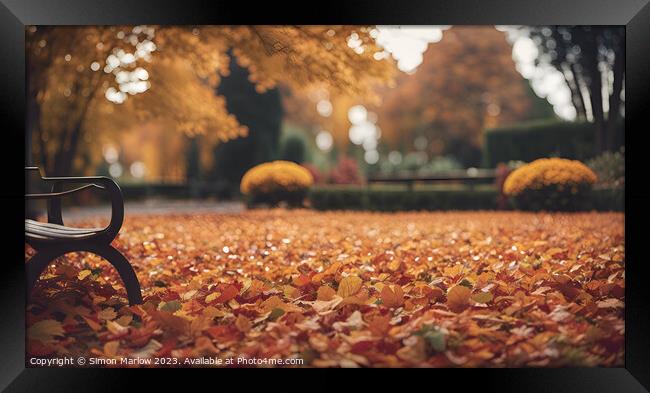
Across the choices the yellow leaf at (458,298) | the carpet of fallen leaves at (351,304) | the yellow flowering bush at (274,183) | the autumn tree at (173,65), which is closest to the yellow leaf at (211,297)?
the carpet of fallen leaves at (351,304)

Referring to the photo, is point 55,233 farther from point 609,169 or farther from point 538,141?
point 538,141

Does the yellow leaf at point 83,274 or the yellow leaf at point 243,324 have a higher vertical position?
the yellow leaf at point 83,274

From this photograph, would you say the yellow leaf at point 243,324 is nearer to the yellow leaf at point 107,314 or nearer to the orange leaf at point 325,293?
the orange leaf at point 325,293

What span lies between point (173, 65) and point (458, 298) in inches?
226

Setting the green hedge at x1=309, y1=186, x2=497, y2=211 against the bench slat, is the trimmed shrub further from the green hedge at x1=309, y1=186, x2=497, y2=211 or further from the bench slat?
the bench slat

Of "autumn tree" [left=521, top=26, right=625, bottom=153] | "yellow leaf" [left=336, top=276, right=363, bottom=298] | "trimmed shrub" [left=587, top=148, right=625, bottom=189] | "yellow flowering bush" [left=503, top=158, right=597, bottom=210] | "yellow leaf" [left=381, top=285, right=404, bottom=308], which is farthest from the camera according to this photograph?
"yellow flowering bush" [left=503, top=158, right=597, bottom=210]

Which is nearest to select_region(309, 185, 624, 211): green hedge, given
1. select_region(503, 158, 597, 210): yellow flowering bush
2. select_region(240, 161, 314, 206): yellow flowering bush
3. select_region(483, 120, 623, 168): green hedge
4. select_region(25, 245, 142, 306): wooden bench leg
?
select_region(483, 120, 623, 168): green hedge

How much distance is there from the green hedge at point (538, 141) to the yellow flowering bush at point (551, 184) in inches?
29.8

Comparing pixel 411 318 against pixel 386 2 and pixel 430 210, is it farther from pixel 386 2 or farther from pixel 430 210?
pixel 430 210

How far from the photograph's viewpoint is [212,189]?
28.5 feet

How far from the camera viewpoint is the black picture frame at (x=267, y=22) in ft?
8.98

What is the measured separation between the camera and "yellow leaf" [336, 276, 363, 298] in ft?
9.76

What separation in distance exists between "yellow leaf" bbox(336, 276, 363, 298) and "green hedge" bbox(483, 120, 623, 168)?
405 cm

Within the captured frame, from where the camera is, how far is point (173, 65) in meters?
7.11
